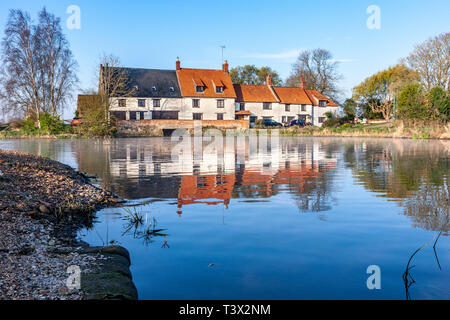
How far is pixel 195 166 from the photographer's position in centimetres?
1592

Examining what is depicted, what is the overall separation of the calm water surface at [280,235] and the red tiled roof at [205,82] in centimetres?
5429

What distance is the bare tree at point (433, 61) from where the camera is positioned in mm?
53969

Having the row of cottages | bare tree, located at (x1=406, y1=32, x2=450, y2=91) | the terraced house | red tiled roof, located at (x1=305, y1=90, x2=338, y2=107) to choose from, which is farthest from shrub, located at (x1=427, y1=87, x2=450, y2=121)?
red tiled roof, located at (x1=305, y1=90, x2=338, y2=107)

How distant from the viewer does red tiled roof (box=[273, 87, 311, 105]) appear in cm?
7169

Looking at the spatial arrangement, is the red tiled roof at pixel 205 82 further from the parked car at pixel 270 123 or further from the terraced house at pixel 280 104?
the parked car at pixel 270 123

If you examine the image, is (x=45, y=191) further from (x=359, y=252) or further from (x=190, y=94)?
(x=190, y=94)

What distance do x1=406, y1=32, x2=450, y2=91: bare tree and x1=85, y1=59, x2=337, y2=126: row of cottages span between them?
67.2 ft

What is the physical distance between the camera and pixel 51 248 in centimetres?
523

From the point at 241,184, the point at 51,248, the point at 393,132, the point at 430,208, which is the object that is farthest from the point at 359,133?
the point at 51,248

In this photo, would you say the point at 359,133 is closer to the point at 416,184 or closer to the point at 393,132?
the point at 393,132

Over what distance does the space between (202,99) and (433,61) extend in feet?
109

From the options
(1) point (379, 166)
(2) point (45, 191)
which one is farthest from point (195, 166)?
(2) point (45, 191)

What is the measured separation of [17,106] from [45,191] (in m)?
45.4

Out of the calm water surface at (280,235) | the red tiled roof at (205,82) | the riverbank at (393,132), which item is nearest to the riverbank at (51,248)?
the calm water surface at (280,235)
